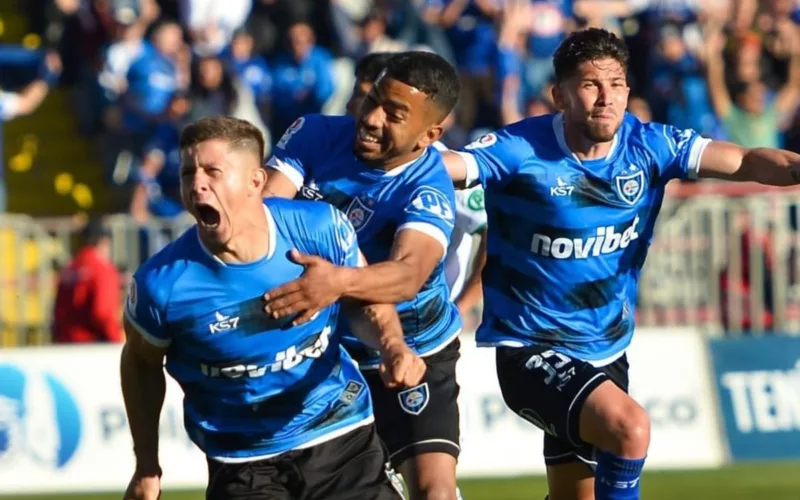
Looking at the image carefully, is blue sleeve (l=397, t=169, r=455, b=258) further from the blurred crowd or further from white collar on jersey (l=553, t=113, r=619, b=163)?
the blurred crowd

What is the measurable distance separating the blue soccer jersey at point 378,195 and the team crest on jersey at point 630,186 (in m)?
0.90

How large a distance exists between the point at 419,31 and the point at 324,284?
34.3 ft

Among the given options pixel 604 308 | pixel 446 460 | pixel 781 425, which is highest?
pixel 604 308

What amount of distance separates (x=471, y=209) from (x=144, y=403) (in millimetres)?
2878

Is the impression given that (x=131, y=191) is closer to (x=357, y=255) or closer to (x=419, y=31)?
(x=419, y=31)

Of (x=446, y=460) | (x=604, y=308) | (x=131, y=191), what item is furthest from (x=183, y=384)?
(x=131, y=191)

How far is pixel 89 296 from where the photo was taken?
44.4 ft

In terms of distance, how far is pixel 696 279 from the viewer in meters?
13.8

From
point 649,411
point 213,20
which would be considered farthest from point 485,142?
point 213,20

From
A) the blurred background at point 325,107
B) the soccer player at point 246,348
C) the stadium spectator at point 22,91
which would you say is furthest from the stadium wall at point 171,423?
the soccer player at point 246,348

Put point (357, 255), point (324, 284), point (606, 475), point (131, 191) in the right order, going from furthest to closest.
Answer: point (131, 191)
point (606, 475)
point (357, 255)
point (324, 284)

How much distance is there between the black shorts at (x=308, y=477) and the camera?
6145 millimetres

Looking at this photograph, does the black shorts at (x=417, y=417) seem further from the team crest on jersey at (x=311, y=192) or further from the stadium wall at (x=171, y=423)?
the stadium wall at (x=171, y=423)

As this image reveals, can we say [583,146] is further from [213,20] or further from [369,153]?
[213,20]
